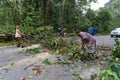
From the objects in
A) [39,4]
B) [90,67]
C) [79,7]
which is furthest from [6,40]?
[79,7]

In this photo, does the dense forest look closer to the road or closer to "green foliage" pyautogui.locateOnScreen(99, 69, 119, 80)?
the road

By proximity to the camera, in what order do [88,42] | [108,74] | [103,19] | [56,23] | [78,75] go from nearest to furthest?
[108,74] → [78,75] → [88,42] → [56,23] → [103,19]

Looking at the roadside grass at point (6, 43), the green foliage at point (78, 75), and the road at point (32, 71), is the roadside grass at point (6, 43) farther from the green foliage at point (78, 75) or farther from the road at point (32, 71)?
the green foliage at point (78, 75)

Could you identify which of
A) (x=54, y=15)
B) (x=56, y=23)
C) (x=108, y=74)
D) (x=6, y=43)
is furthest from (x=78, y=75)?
(x=54, y=15)

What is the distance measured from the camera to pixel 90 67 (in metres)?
11.1

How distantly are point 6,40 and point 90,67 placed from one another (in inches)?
487

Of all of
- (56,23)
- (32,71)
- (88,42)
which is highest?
(88,42)

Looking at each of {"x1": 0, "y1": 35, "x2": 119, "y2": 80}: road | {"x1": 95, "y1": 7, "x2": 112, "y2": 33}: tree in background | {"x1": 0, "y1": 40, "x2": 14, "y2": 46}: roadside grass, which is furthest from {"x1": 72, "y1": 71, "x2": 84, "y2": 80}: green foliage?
{"x1": 95, "y1": 7, "x2": 112, "y2": 33}: tree in background

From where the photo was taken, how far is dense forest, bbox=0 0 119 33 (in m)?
25.5

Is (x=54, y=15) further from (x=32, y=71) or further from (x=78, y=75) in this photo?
(x=78, y=75)

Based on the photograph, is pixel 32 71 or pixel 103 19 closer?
pixel 32 71

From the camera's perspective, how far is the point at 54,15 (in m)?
33.6

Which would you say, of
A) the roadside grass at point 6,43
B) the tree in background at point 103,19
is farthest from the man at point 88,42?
the tree in background at point 103,19

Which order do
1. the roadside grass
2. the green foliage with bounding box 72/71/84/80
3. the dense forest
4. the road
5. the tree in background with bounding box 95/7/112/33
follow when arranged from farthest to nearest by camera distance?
the tree in background with bounding box 95/7/112/33 < the dense forest < the roadside grass < the road < the green foliage with bounding box 72/71/84/80
